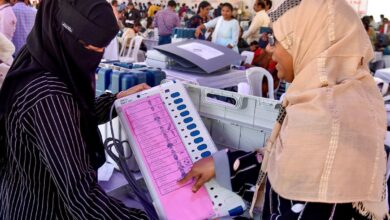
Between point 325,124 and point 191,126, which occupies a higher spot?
point 325,124

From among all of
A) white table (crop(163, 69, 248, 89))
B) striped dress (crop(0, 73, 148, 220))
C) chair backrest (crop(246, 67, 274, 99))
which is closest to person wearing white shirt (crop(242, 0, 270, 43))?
chair backrest (crop(246, 67, 274, 99))

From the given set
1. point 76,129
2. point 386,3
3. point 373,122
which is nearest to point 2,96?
point 76,129

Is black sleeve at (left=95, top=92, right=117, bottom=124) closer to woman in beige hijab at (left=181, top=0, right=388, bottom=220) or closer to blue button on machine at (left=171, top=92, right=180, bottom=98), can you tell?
blue button on machine at (left=171, top=92, right=180, bottom=98)

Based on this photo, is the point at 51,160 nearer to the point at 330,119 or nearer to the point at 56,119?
the point at 56,119

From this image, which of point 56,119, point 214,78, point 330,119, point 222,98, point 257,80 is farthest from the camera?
point 257,80

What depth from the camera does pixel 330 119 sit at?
63 centimetres

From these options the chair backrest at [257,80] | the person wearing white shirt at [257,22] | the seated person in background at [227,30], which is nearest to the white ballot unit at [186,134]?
the chair backrest at [257,80]

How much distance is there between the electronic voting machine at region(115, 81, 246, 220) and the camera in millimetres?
847

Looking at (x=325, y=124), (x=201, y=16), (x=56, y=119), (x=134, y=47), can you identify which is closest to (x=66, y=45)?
(x=56, y=119)

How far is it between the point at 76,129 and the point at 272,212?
1.42ft

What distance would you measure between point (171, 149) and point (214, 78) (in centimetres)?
68

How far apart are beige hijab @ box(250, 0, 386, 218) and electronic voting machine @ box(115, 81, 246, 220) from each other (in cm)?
18

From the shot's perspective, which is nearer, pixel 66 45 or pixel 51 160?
pixel 51 160

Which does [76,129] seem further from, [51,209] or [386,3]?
[386,3]
